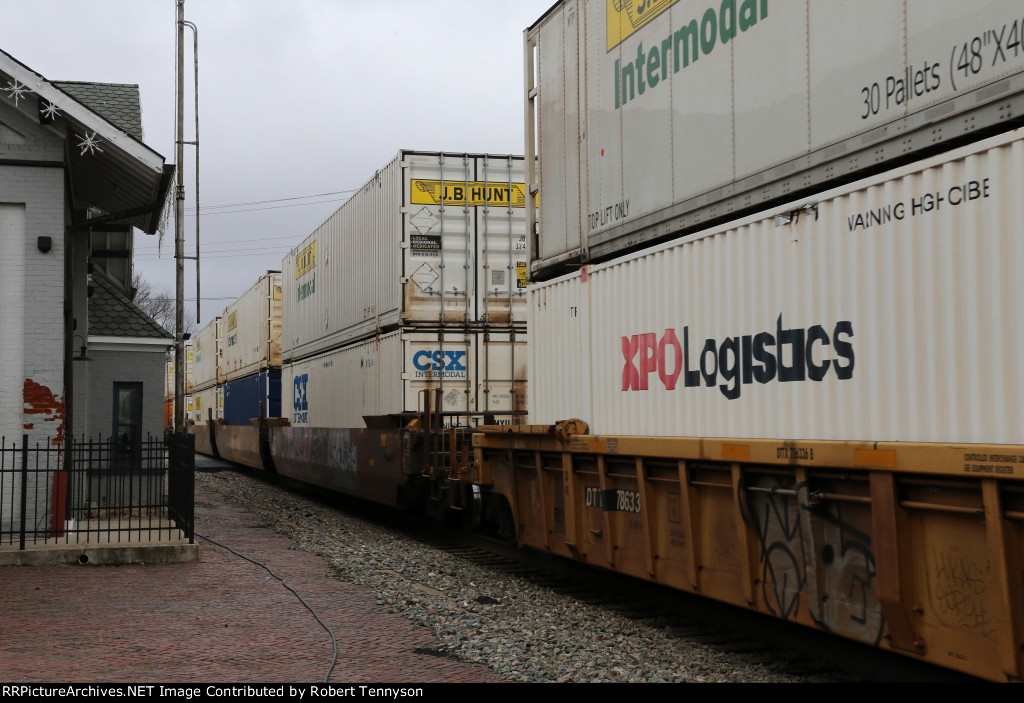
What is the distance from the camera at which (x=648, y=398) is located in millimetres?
8172

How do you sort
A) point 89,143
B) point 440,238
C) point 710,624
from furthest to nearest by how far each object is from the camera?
point 440,238 < point 89,143 < point 710,624

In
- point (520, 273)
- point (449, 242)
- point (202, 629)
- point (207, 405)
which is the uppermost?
point (449, 242)

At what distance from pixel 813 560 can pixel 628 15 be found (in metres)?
5.03

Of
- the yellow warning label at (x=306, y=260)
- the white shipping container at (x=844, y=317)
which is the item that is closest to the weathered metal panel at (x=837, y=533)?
the white shipping container at (x=844, y=317)

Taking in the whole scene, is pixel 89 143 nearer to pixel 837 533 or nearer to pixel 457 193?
pixel 457 193

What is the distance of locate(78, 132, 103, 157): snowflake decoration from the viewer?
40.3 ft

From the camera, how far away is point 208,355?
40031mm

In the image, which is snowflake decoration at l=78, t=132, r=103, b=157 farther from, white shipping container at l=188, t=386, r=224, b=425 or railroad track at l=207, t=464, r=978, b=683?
white shipping container at l=188, t=386, r=224, b=425

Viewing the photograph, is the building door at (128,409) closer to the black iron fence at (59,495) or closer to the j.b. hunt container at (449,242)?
the j.b. hunt container at (449,242)

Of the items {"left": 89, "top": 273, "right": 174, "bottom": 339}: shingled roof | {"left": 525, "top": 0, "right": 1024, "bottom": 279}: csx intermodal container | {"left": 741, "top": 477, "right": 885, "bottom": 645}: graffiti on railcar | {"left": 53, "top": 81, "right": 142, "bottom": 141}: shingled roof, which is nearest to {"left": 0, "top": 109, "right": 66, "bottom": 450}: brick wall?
{"left": 53, "top": 81, "right": 142, "bottom": 141}: shingled roof

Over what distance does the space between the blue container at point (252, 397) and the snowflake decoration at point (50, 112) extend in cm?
1396

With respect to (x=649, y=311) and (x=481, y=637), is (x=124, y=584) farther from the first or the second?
(x=649, y=311)

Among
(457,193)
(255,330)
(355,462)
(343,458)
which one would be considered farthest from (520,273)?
(255,330)

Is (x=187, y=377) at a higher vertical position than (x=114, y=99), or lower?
lower
